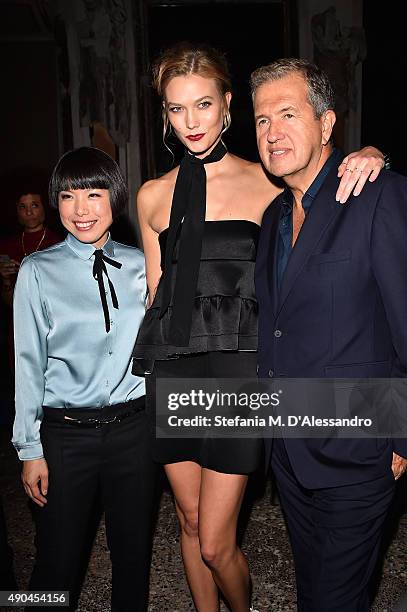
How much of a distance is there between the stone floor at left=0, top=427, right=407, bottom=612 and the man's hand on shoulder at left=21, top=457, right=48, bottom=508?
3.26 ft

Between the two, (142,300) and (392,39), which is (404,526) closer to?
(142,300)

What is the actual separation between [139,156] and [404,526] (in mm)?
6653

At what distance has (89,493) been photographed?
2102 mm

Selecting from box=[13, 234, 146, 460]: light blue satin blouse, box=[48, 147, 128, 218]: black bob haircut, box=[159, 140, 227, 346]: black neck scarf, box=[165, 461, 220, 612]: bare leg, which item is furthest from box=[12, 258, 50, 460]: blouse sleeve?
box=[165, 461, 220, 612]: bare leg

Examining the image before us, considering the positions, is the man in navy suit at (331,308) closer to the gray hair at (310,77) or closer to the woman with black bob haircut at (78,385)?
the gray hair at (310,77)

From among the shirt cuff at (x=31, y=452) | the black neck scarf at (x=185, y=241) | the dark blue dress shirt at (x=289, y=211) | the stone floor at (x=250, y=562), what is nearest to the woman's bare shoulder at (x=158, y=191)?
the black neck scarf at (x=185, y=241)

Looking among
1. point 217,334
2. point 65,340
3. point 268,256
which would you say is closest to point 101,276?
point 65,340

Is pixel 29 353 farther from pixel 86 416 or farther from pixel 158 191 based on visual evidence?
pixel 158 191

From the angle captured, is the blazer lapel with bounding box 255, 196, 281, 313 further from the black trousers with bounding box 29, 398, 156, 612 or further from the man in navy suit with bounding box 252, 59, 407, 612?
the black trousers with bounding box 29, 398, 156, 612

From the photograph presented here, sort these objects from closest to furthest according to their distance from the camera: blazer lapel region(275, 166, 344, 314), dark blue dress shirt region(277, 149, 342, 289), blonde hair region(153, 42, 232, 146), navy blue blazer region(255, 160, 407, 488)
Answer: navy blue blazer region(255, 160, 407, 488)
blazer lapel region(275, 166, 344, 314)
dark blue dress shirt region(277, 149, 342, 289)
blonde hair region(153, 42, 232, 146)

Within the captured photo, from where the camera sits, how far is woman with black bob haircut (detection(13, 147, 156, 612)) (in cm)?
204

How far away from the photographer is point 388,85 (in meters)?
8.47

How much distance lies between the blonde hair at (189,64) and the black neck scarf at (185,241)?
0.28 metres

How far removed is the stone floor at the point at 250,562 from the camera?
2.83 meters
